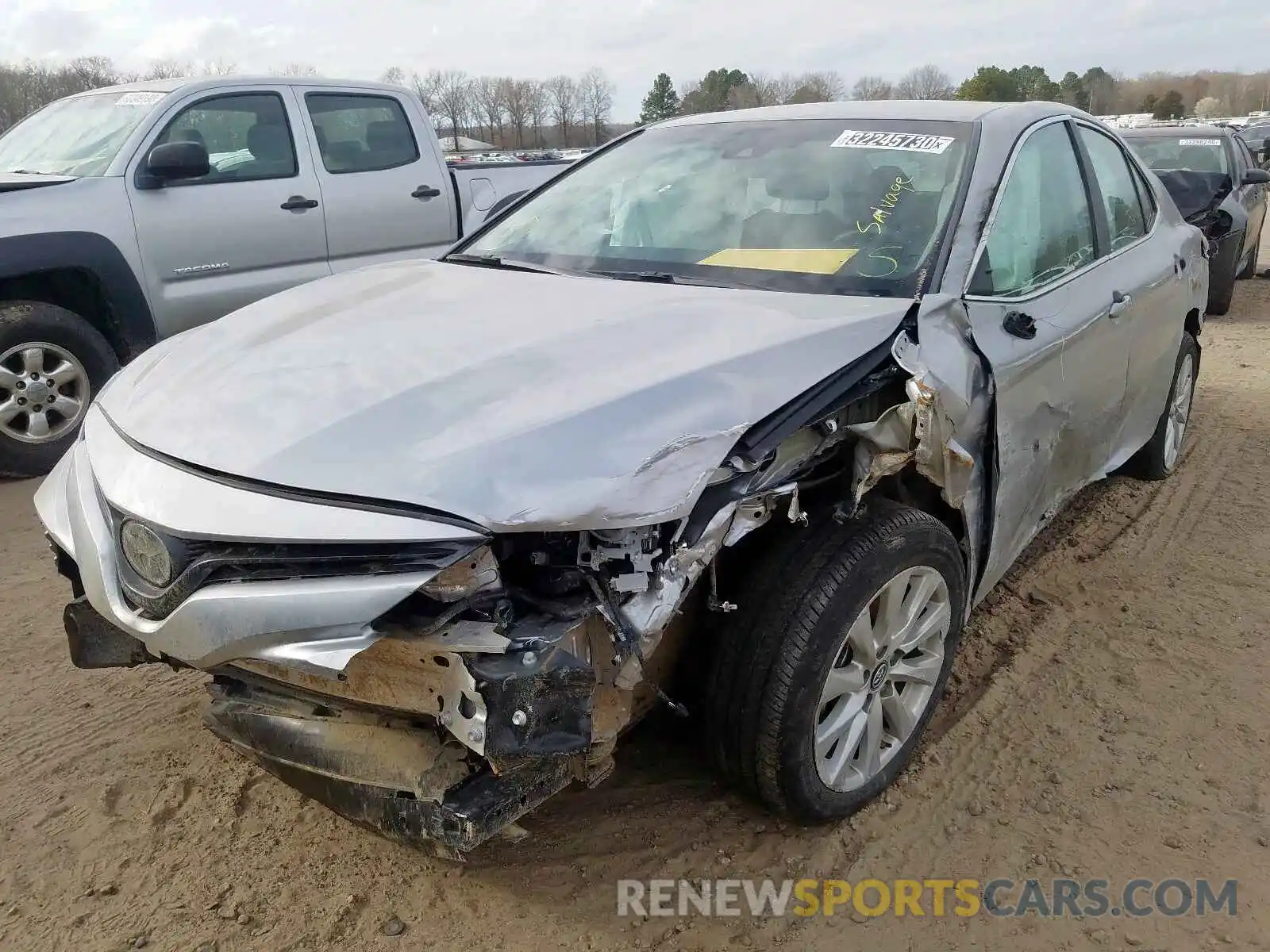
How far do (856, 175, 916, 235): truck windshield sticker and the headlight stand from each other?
2.02 m

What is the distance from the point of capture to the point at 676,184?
10.9 ft

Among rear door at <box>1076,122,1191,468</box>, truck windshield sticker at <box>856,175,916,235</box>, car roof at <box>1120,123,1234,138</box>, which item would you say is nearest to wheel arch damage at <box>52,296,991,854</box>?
truck windshield sticker at <box>856,175,916,235</box>

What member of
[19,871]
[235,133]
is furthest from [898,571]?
[235,133]

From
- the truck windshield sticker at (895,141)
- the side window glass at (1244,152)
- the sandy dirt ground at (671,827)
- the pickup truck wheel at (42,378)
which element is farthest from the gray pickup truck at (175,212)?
the side window glass at (1244,152)

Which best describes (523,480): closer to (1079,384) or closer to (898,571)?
(898,571)

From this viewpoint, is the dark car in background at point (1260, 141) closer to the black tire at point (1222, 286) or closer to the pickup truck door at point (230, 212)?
the black tire at point (1222, 286)

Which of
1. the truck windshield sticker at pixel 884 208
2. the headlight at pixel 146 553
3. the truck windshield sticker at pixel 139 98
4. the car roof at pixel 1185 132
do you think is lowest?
the headlight at pixel 146 553

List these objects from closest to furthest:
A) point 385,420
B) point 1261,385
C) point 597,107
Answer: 1. point 385,420
2. point 1261,385
3. point 597,107

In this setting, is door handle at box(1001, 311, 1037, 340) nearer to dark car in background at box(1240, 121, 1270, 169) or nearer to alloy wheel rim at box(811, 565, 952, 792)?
alloy wheel rim at box(811, 565, 952, 792)

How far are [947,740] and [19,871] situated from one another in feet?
7.99

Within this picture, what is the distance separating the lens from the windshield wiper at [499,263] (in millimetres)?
3135

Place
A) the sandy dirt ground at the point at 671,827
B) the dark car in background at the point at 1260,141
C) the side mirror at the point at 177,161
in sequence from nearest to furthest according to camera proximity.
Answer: the sandy dirt ground at the point at 671,827, the side mirror at the point at 177,161, the dark car in background at the point at 1260,141

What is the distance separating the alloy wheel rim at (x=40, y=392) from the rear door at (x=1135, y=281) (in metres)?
4.86

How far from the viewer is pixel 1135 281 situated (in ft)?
12.1
